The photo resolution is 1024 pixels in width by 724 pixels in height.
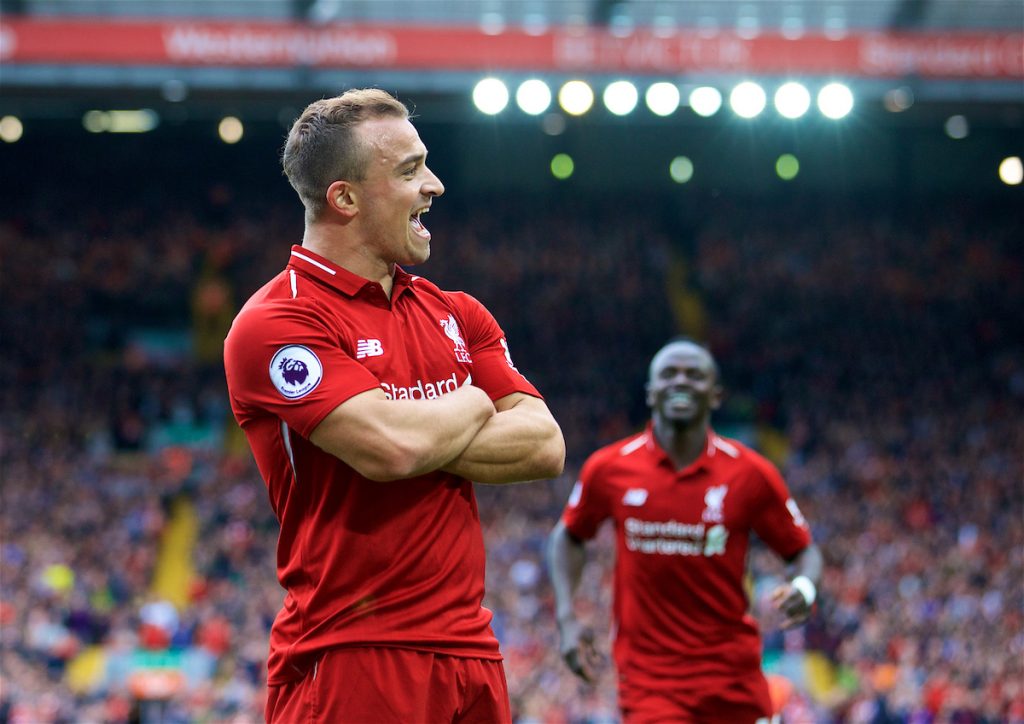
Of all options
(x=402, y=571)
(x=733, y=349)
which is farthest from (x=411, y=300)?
(x=733, y=349)

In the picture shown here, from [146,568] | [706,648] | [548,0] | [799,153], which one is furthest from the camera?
[799,153]

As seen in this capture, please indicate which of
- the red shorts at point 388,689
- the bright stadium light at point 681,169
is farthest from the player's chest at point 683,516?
the bright stadium light at point 681,169

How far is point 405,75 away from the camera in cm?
2081

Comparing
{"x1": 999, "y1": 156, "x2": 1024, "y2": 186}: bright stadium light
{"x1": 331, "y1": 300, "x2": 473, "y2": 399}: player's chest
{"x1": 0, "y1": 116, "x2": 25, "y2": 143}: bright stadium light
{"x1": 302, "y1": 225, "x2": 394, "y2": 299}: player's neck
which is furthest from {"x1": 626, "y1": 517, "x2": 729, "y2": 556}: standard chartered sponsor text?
{"x1": 999, "y1": 156, "x2": 1024, "y2": 186}: bright stadium light

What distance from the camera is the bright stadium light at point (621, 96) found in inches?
802

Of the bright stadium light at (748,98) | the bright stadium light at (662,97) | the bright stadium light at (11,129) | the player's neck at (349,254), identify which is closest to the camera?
the player's neck at (349,254)

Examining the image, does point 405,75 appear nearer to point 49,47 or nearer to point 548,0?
point 548,0

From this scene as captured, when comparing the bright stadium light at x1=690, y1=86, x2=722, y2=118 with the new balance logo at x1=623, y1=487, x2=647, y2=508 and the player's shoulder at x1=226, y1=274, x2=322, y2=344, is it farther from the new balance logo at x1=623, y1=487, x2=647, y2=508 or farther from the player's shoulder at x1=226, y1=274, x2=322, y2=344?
the player's shoulder at x1=226, y1=274, x2=322, y2=344

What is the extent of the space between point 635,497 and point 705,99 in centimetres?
1558

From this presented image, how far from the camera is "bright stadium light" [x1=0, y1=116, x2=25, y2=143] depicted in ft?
85.4

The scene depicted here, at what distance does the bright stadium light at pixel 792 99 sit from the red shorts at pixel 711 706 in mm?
15557

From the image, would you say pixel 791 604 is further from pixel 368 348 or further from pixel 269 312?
pixel 269 312

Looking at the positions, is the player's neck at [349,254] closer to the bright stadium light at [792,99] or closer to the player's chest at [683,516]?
the player's chest at [683,516]

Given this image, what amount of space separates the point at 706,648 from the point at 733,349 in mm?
19441
